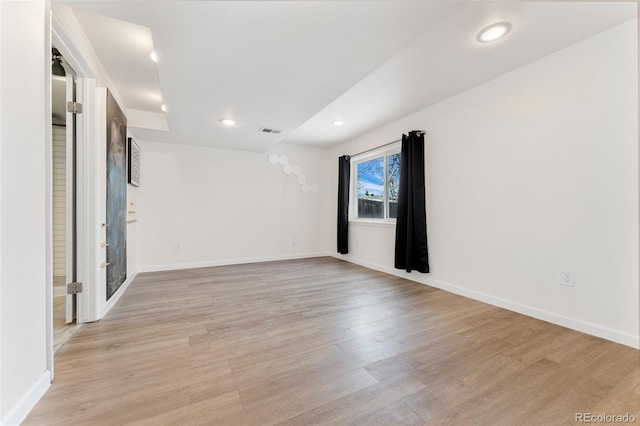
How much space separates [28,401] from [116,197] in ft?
6.64

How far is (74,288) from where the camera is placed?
2180 millimetres

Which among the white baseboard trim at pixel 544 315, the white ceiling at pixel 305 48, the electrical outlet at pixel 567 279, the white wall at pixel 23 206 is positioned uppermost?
the white ceiling at pixel 305 48

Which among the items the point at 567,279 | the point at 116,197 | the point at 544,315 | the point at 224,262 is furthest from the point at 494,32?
the point at 224,262

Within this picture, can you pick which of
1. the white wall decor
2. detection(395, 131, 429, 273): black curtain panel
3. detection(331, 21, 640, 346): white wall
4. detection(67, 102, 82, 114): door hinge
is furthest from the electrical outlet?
detection(67, 102, 82, 114): door hinge

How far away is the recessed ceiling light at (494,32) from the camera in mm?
1858

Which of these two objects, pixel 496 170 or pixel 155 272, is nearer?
pixel 496 170

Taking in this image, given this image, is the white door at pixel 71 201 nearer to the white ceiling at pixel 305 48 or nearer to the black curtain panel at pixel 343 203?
the white ceiling at pixel 305 48

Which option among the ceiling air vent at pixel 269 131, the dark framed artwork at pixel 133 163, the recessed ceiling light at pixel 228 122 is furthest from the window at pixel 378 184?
the dark framed artwork at pixel 133 163

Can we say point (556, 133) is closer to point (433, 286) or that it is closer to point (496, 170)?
point (496, 170)

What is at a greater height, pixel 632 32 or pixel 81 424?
pixel 632 32

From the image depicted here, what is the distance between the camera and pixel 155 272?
13.3 ft

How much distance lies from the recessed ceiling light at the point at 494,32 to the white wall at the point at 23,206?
2.78 m

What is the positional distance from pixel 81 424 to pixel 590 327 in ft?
11.2

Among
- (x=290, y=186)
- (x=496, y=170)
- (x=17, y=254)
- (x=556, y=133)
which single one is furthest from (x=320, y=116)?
(x=17, y=254)
